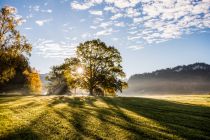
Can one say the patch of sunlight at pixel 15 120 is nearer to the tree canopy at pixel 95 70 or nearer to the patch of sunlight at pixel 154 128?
the patch of sunlight at pixel 154 128

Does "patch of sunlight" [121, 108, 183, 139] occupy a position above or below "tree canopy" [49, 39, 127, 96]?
below

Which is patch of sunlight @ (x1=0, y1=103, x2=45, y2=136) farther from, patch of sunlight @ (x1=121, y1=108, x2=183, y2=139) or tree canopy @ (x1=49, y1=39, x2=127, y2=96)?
tree canopy @ (x1=49, y1=39, x2=127, y2=96)

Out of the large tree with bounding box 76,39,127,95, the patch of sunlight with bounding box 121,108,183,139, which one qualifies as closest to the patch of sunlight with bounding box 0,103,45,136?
the patch of sunlight with bounding box 121,108,183,139

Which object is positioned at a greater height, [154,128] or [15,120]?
[15,120]

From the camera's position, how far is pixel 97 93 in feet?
238

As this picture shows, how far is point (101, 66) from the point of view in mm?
69062

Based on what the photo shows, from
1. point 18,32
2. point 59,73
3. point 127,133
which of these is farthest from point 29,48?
point 59,73

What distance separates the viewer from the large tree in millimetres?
67875

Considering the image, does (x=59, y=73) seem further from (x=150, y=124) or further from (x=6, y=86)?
(x=150, y=124)

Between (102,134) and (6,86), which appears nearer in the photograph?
(102,134)

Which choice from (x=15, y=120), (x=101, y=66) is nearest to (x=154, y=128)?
(x=15, y=120)

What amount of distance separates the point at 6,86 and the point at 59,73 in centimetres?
2766

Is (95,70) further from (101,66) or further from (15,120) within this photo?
(15,120)

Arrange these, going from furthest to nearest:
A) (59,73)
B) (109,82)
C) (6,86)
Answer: (59,73) → (6,86) → (109,82)
